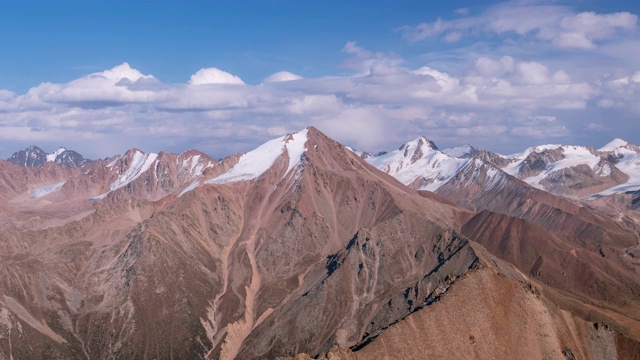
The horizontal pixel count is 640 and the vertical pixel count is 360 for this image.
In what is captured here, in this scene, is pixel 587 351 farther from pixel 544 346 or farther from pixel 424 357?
pixel 424 357

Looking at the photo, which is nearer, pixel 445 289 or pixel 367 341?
pixel 367 341

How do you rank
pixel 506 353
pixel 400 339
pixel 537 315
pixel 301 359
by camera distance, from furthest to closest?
pixel 537 315 → pixel 506 353 → pixel 400 339 → pixel 301 359

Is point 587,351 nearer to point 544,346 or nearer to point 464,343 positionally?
point 544,346

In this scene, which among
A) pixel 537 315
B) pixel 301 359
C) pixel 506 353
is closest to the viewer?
pixel 301 359

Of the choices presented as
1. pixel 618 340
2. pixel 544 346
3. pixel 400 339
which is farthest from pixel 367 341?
pixel 618 340

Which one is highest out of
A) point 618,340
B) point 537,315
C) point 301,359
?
point 301,359

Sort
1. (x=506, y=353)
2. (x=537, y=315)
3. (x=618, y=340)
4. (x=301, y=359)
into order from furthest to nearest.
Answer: (x=618, y=340) < (x=537, y=315) < (x=506, y=353) < (x=301, y=359)

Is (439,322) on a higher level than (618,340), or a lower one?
higher

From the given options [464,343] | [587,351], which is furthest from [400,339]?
[587,351]

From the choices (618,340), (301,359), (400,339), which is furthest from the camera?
(618,340)
